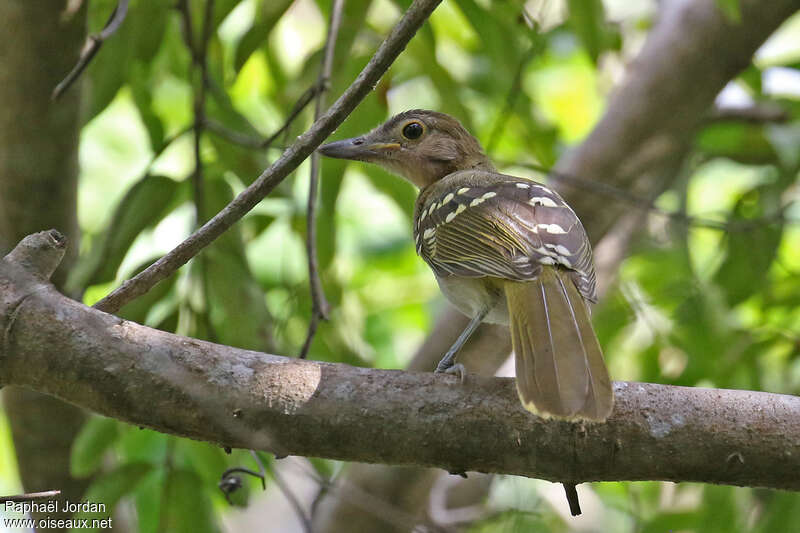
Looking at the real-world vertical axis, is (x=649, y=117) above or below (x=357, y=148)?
above

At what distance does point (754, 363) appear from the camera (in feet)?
13.1

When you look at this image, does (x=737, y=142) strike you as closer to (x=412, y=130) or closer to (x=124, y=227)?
(x=412, y=130)

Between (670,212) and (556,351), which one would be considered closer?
(556,351)

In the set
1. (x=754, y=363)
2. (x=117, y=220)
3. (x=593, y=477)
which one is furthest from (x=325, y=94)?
(x=754, y=363)

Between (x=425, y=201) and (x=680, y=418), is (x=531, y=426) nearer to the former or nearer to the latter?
(x=680, y=418)

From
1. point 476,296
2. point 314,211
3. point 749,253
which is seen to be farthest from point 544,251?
point 749,253

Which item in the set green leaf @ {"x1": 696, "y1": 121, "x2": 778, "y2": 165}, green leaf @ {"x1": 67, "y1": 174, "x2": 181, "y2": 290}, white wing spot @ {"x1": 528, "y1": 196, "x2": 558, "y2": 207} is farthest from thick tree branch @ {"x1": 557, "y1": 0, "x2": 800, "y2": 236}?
green leaf @ {"x1": 67, "y1": 174, "x2": 181, "y2": 290}

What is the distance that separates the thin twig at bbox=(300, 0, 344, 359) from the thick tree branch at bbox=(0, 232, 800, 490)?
59 cm

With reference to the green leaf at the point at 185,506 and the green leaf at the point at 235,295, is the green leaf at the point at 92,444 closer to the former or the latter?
the green leaf at the point at 185,506

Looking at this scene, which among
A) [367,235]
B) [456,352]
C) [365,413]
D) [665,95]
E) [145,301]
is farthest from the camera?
[367,235]

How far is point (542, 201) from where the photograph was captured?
3.27 metres

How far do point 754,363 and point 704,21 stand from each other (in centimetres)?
167

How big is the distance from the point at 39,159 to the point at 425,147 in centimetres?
160

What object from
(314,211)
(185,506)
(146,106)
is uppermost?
(146,106)
